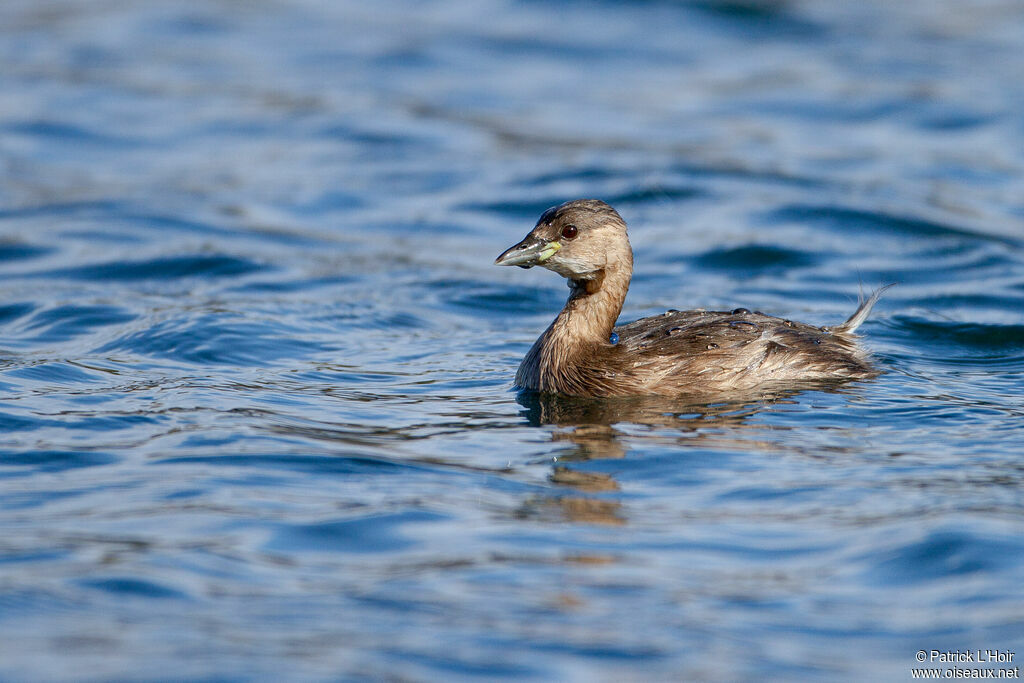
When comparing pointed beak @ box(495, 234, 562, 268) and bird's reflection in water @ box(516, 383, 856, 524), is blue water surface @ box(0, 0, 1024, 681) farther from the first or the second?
pointed beak @ box(495, 234, 562, 268)

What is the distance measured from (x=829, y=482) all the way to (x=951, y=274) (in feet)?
21.2

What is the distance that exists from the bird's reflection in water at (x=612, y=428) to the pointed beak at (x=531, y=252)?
90 cm

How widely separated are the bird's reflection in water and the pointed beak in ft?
2.96

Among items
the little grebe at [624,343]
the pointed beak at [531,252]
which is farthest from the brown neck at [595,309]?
the pointed beak at [531,252]

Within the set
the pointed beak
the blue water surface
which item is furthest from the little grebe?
the blue water surface

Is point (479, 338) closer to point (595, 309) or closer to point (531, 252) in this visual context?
point (595, 309)

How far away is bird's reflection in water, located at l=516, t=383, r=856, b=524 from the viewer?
7230 mm

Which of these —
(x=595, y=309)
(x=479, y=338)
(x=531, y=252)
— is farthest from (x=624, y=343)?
(x=479, y=338)

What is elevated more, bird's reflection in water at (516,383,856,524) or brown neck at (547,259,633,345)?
brown neck at (547,259,633,345)

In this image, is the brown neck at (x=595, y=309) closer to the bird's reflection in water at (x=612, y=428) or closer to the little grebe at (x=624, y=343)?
the little grebe at (x=624, y=343)

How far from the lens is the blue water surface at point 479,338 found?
19.3ft

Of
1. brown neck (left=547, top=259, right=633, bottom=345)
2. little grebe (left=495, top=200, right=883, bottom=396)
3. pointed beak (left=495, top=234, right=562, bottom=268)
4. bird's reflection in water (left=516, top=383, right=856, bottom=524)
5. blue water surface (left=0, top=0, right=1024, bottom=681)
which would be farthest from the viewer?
brown neck (left=547, top=259, right=633, bottom=345)

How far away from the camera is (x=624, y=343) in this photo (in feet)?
30.6

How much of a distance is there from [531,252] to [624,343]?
2.94 ft
